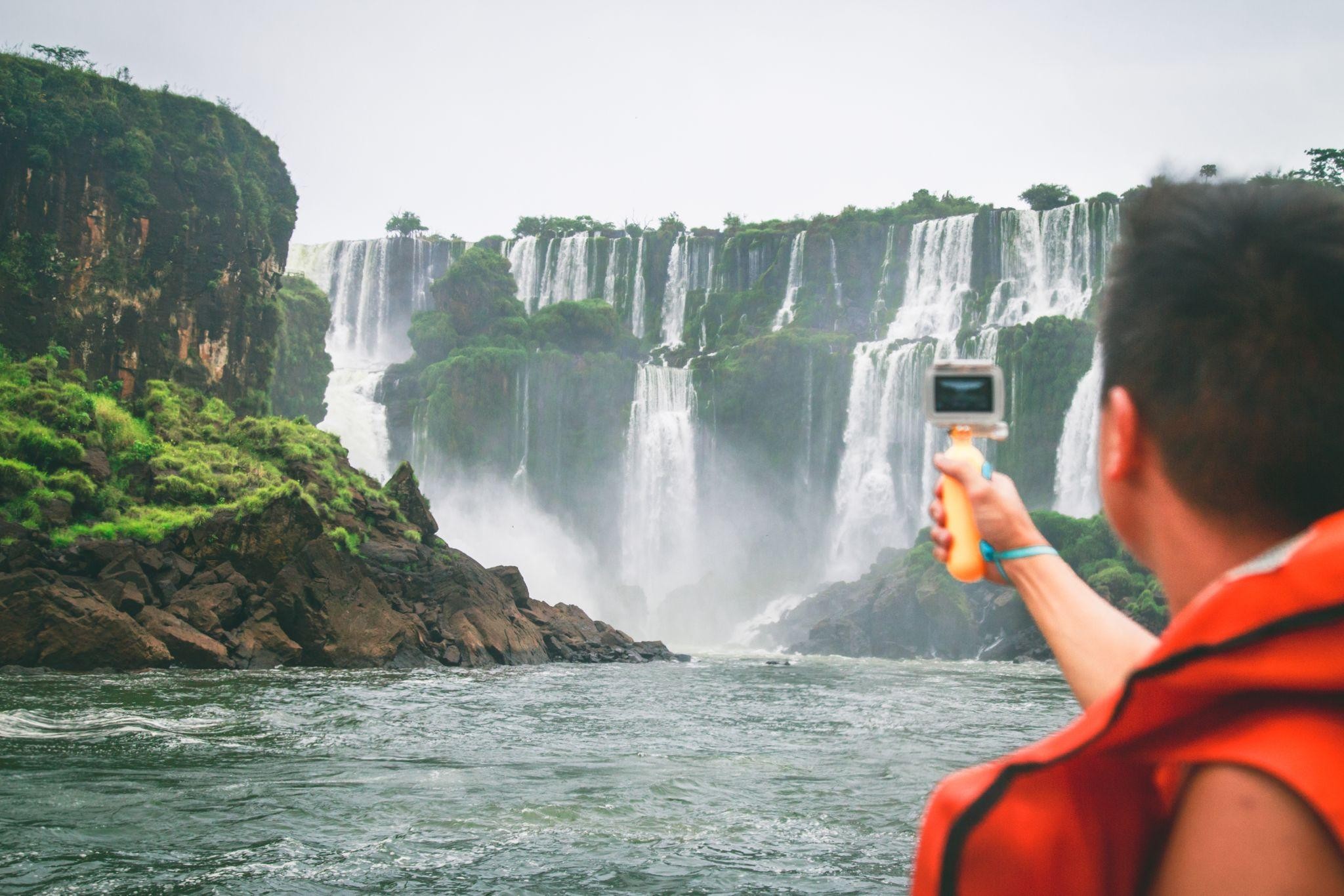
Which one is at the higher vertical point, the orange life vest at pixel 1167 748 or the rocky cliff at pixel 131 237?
the rocky cliff at pixel 131 237

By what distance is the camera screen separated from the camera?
1.56m

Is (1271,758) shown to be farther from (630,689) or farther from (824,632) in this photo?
(824,632)

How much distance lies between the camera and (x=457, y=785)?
927cm

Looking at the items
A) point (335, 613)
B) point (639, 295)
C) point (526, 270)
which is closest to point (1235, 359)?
point (335, 613)

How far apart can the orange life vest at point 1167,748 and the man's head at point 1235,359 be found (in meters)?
0.14

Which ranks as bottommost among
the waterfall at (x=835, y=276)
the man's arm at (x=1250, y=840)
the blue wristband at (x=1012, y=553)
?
the man's arm at (x=1250, y=840)

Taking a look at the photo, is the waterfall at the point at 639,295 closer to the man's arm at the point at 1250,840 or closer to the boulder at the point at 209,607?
the boulder at the point at 209,607

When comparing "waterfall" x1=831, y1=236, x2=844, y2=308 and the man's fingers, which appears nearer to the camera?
the man's fingers

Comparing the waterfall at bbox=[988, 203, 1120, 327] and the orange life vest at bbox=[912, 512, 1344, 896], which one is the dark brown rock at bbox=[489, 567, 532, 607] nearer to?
the waterfall at bbox=[988, 203, 1120, 327]

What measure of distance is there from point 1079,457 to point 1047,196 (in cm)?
2220

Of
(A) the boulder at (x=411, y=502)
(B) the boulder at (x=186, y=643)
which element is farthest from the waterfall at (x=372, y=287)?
(B) the boulder at (x=186, y=643)

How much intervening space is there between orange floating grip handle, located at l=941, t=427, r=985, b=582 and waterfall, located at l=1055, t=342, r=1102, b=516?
41.0 metres

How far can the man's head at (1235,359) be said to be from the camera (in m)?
0.96

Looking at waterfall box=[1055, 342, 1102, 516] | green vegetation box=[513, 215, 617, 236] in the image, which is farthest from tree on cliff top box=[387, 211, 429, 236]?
waterfall box=[1055, 342, 1102, 516]
